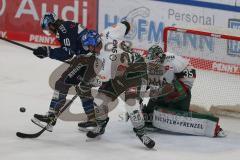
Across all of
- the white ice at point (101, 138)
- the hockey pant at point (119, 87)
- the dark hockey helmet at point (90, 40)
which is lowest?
the white ice at point (101, 138)

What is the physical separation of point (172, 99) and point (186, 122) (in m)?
0.29

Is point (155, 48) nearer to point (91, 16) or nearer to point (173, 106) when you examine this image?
point (173, 106)

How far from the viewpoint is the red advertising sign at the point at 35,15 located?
31.1 ft

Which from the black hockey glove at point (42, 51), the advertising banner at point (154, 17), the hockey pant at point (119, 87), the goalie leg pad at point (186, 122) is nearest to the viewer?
the black hockey glove at point (42, 51)

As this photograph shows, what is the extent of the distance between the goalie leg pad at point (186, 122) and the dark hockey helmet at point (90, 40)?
3.39ft

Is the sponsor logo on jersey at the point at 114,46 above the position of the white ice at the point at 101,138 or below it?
above

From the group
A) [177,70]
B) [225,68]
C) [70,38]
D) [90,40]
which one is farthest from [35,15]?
[90,40]

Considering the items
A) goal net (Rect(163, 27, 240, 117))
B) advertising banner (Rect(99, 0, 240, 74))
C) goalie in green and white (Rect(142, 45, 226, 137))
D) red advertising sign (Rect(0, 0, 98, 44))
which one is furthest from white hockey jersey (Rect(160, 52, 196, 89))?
red advertising sign (Rect(0, 0, 98, 44))

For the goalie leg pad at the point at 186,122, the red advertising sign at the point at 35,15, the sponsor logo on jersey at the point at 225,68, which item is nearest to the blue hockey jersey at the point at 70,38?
the goalie leg pad at the point at 186,122

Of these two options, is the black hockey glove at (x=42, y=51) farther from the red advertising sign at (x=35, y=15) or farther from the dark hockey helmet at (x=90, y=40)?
the red advertising sign at (x=35, y=15)

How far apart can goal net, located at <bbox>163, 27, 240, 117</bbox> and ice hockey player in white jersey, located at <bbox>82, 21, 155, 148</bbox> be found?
1.39 m

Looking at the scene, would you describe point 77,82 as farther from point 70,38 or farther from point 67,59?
point 70,38

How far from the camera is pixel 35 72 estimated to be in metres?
8.35

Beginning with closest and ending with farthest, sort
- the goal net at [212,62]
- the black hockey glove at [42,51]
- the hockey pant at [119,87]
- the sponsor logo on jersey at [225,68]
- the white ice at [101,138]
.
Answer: the white ice at [101,138] → the black hockey glove at [42,51] → the hockey pant at [119,87] → the goal net at [212,62] → the sponsor logo on jersey at [225,68]
